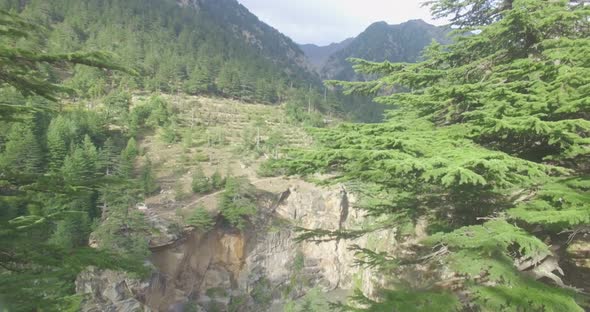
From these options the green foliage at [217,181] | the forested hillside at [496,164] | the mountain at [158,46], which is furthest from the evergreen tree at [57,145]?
the forested hillside at [496,164]

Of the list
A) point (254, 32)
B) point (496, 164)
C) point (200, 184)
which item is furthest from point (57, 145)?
point (254, 32)

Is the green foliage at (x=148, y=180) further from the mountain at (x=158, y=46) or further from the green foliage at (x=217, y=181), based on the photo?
the mountain at (x=158, y=46)

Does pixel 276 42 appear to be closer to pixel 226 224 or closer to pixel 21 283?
pixel 226 224

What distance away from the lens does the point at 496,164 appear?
3.86 m

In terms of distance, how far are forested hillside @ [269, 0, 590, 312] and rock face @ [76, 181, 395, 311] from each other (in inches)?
668

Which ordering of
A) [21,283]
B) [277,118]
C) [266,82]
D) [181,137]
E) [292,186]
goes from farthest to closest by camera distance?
[266,82], [277,118], [181,137], [292,186], [21,283]

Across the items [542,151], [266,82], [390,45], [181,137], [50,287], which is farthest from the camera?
[390,45]

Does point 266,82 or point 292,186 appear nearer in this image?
point 292,186

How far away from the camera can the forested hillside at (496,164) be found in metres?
4.06

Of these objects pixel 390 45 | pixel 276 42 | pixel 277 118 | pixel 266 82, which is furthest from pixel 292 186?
pixel 390 45

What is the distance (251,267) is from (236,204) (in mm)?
7434

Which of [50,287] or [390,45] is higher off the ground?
[390,45]

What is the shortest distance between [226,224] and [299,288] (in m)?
10.9

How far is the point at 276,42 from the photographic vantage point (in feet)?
488
